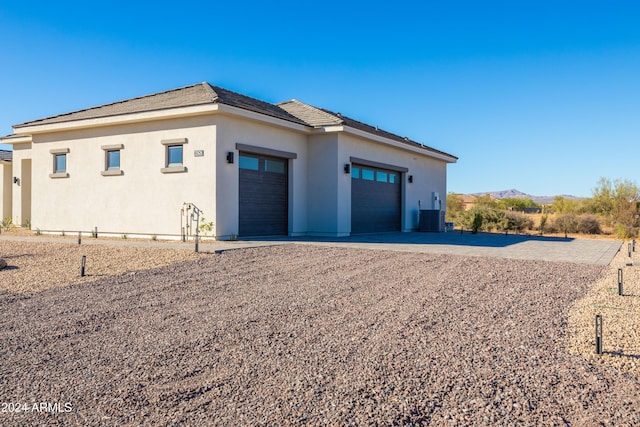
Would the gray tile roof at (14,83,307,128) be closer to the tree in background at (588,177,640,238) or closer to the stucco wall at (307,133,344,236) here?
the stucco wall at (307,133,344,236)

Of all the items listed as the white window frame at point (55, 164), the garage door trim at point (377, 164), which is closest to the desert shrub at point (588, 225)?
the garage door trim at point (377, 164)

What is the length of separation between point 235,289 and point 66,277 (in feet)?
10.2

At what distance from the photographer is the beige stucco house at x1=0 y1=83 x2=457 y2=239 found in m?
12.7

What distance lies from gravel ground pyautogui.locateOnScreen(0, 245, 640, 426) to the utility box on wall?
1284 cm

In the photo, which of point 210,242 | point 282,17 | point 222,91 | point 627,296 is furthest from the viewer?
point 282,17

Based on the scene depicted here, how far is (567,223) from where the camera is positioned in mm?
22031

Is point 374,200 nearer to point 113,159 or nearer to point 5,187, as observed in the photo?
point 113,159

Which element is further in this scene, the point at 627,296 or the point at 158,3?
Answer: the point at 158,3

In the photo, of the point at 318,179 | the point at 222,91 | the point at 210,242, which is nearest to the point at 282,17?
the point at 222,91

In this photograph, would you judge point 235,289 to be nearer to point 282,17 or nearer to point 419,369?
point 419,369

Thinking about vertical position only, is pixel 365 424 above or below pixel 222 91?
below

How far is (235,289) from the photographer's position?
6.62 m

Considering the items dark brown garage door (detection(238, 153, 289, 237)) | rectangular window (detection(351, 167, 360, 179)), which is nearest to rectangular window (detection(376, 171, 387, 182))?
rectangular window (detection(351, 167, 360, 179))

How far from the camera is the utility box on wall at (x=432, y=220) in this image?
20.0 m
